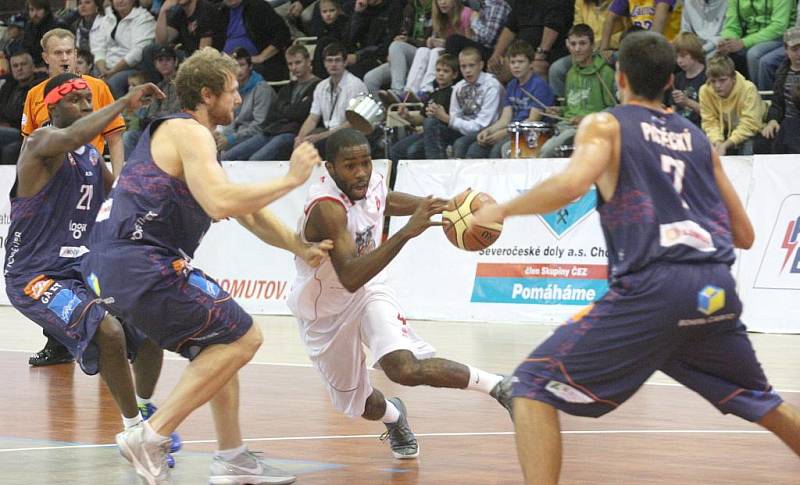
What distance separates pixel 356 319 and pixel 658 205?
2349mm

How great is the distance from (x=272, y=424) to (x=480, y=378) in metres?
1.64

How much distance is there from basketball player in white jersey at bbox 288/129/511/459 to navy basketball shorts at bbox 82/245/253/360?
0.79m

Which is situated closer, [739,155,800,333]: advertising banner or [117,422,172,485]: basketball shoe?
[117,422,172,485]: basketball shoe

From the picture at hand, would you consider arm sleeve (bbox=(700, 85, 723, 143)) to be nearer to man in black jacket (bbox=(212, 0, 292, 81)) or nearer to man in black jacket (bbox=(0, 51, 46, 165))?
man in black jacket (bbox=(212, 0, 292, 81))

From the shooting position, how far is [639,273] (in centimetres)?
442

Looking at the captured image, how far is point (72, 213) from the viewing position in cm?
743

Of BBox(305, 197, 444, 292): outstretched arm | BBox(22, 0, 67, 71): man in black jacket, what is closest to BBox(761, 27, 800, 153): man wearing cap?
BBox(305, 197, 444, 292): outstretched arm

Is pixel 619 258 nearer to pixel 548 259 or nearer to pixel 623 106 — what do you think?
pixel 623 106

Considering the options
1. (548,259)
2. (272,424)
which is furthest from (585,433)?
(548,259)

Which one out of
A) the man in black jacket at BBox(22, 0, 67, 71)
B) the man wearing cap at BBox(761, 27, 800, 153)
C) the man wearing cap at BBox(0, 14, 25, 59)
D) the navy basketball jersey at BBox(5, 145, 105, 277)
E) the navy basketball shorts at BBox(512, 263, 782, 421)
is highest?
the navy basketball shorts at BBox(512, 263, 782, 421)

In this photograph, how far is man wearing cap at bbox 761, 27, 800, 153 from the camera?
12.0 meters

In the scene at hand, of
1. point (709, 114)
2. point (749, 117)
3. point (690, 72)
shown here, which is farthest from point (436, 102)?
point (749, 117)

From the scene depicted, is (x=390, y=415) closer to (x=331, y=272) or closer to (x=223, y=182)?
(x=331, y=272)

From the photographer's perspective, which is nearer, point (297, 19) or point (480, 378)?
point (480, 378)
